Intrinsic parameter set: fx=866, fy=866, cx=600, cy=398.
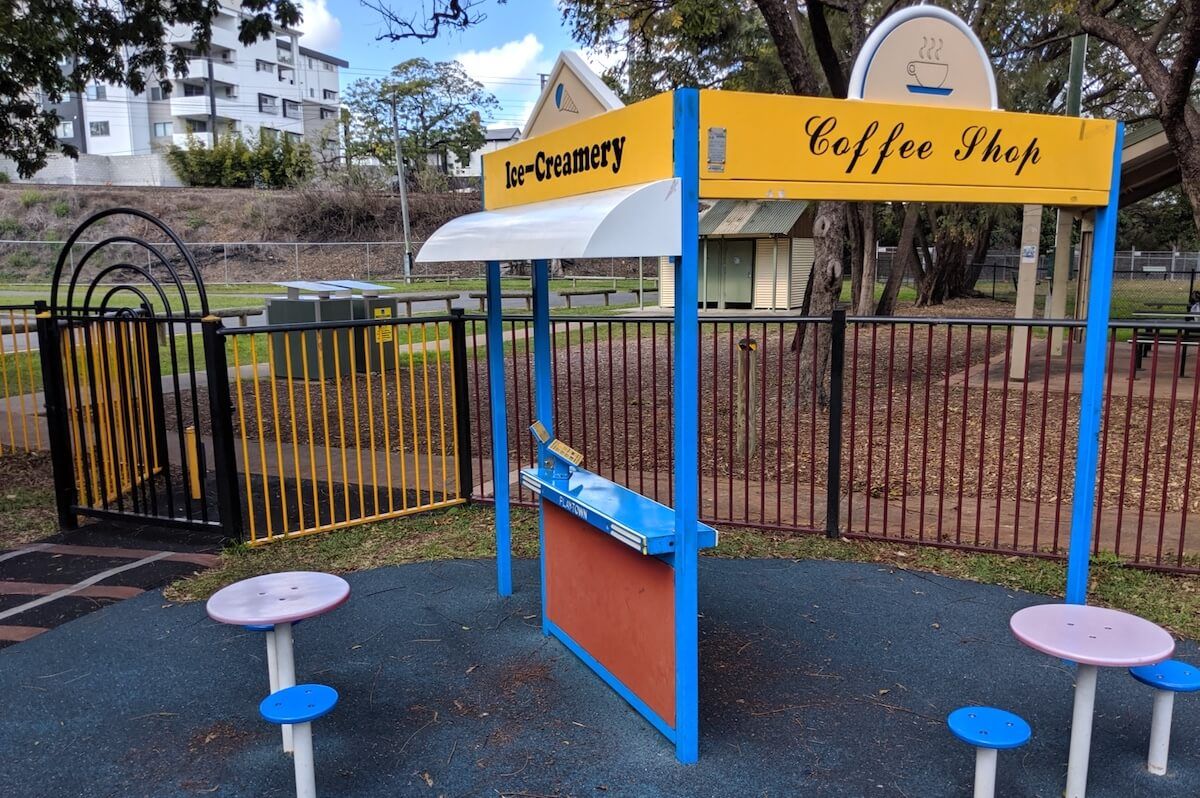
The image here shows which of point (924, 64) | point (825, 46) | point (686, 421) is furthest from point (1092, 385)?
point (825, 46)

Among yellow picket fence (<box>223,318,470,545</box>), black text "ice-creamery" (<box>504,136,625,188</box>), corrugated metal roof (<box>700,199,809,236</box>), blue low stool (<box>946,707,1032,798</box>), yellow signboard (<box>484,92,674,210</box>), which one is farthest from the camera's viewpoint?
corrugated metal roof (<box>700,199,809,236</box>)

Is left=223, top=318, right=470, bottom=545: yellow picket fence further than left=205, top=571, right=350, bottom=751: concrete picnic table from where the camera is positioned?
Yes

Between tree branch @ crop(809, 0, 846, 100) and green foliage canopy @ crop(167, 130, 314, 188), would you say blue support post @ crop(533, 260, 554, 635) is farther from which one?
green foliage canopy @ crop(167, 130, 314, 188)

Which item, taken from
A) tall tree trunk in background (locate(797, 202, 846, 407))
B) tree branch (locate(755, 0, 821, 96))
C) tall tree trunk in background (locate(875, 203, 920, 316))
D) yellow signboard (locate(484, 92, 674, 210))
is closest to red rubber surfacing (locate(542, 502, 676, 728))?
yellow signboard (locate(484, 92, 674, 210))

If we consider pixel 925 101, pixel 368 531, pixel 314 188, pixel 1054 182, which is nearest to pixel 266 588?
pixel 368 531

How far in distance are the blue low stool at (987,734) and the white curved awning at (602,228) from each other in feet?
5.82

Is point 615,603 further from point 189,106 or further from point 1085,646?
point 189,106

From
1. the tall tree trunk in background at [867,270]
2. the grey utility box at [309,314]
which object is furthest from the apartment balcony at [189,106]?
the grey utility box at [309,314]

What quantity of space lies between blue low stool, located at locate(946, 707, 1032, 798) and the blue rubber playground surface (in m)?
0.27

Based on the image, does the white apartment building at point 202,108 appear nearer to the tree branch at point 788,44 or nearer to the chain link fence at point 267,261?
the chain link fence at point 267,261

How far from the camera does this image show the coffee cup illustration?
3.33 metres

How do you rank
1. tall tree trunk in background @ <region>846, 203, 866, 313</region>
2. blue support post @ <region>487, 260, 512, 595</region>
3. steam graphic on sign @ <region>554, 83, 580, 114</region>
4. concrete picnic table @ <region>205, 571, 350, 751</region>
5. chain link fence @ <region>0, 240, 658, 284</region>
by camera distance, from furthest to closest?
chain link fence @ <region>0, 240, 658, 284</region>, tall tree trunk in background @ <region>846, 203, 866, 313</region>, blue support post @ <region>487, 260, 512, 595</region>, steam graphic on sign @ <region>554, 83, 580, 114</region>, concrete picnic table @ <region>205, 571, 350, 751</region>

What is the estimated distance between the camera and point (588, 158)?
340 cm

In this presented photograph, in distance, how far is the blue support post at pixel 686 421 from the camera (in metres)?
2.83
